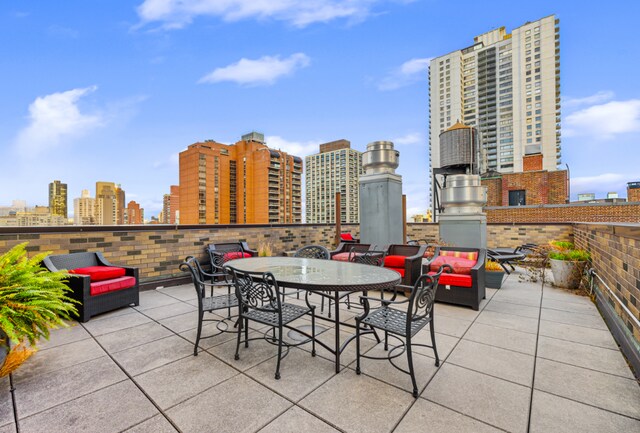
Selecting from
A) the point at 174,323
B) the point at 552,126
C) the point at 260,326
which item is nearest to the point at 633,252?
the point at 260,326

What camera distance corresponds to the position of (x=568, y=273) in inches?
192

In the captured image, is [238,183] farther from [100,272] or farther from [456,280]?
[456,280]

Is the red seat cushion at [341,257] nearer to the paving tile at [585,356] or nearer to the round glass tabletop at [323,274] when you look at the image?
the round glass tabletop at [323,274]

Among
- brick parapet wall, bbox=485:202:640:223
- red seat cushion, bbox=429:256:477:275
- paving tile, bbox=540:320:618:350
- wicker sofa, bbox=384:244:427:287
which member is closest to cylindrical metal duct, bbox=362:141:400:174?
wicker sofa, bbox=384:244:427:287

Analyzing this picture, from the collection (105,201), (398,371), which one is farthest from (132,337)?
(105,201)

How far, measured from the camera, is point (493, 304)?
13.5 feet

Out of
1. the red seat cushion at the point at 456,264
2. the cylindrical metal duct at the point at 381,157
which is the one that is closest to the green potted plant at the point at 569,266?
the red seat cushion at the point at 456,264

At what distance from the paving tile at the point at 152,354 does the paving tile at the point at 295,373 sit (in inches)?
31.1

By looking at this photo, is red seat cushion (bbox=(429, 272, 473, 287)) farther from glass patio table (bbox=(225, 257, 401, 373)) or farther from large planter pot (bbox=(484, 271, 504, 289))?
glass patio table (bbox=(225, 257, 401, 373))

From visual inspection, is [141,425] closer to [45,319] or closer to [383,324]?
[45,319]

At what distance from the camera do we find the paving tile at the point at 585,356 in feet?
7.44

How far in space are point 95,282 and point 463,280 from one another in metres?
4.98

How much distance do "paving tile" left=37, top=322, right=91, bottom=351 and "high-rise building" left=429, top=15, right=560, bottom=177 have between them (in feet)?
208

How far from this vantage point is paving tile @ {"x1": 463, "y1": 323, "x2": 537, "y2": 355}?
2678 millimetres
